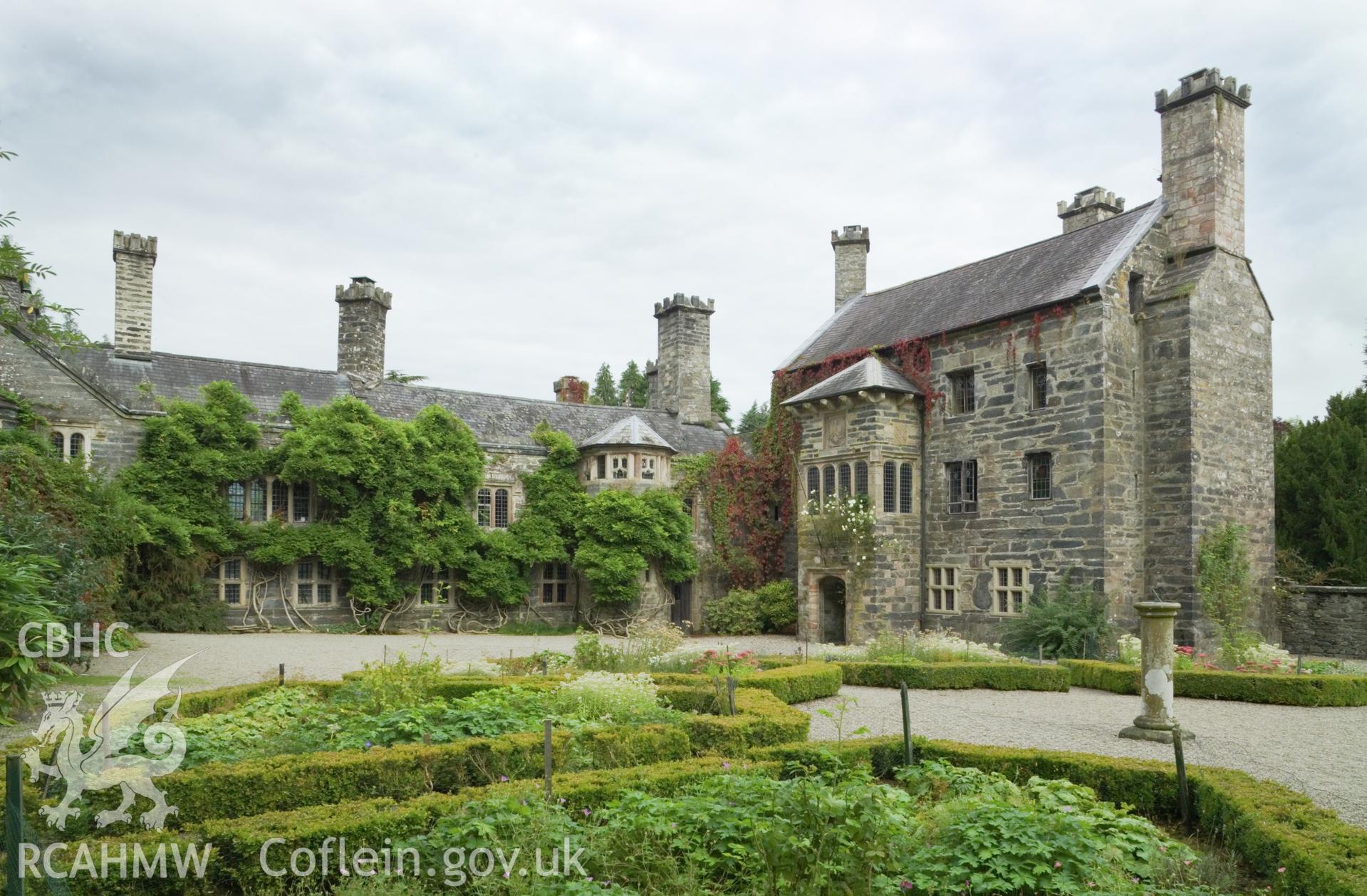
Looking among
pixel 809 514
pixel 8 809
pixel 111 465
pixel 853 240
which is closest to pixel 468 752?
pixel 8 809

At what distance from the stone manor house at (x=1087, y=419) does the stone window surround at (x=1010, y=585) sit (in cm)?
4

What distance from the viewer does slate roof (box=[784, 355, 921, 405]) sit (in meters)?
23.5

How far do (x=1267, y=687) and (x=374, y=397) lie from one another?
71.1ft

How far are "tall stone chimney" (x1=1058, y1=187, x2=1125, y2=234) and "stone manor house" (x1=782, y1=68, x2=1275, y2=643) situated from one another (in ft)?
9.58

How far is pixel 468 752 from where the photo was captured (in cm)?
814

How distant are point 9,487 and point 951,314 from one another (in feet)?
63.6

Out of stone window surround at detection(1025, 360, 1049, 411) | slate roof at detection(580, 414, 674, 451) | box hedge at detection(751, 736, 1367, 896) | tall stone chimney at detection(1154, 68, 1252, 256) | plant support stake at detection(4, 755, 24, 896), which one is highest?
tall stone chimney at detection(1154, 68, 1252, 256)

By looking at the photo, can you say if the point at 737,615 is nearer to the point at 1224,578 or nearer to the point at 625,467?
the point at 625,467

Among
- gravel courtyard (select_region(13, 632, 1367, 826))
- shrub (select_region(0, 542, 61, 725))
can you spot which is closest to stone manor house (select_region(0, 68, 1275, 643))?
gravel courtyard (select_region(13, 632, 1367, 826))

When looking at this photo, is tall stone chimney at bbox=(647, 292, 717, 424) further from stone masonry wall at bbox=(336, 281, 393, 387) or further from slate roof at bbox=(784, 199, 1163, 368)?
stone masonry wall at bbox=(336, 281, 393, 387)

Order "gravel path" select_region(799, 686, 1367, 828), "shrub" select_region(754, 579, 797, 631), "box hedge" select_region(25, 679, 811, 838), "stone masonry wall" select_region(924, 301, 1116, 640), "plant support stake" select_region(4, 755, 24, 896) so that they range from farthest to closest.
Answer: "shrub" select_region(754, 579, 797, 631) → "stone masonry wall" select_region(924, 301, 1116, 640) → "gravel path" select_region(799, 686, 1367, 828) → "box hedge" select_region(25, 679, 811, 838) → "plant support stake" select_region(4, 755, 24, 896)

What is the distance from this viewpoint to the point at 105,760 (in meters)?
7.43

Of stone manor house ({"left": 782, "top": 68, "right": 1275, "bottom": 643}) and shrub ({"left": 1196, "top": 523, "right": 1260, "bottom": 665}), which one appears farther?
stone manor house ({"left": 782, "top": 68, "right": 1275, "bottom": 643})

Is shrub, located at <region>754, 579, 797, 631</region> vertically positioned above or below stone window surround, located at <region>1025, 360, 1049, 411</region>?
below
